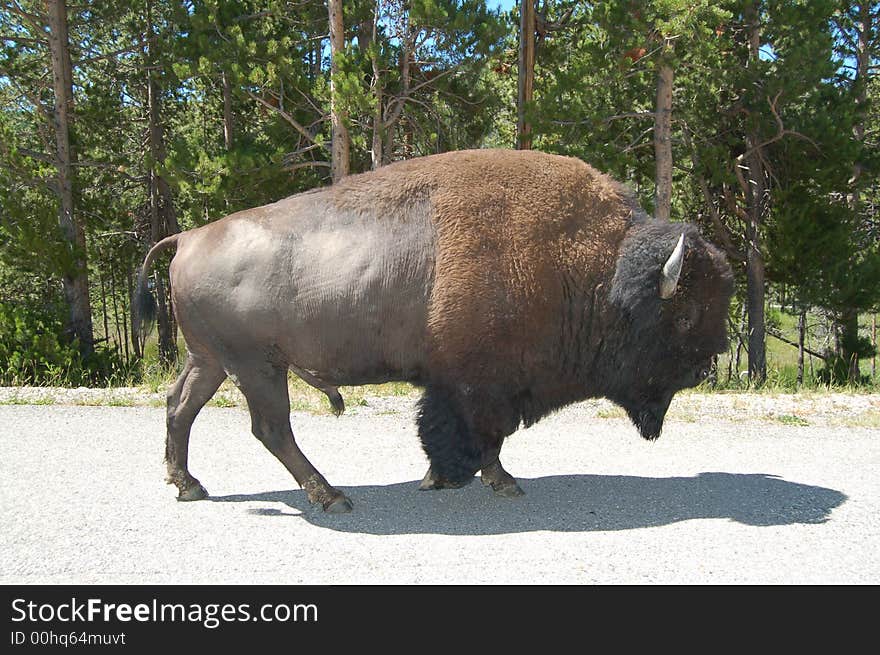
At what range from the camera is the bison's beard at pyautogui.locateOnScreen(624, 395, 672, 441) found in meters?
5.14

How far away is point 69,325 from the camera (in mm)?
15188

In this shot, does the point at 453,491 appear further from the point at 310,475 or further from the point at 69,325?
the point at 69,325

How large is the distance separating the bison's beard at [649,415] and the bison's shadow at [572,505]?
1.53 feet

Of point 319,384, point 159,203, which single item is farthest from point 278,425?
point 159,203

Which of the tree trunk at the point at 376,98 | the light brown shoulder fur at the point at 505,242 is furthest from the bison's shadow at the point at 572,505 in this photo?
the tree trunk at the point at 376,98

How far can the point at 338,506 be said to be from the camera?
4984 millimetres

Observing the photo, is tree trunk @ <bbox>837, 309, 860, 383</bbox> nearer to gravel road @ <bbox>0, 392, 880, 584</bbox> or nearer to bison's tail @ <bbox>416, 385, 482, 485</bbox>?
gravel road @ <bbox>0, 392, 880, 584</bbox>

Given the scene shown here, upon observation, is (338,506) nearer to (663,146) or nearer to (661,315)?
(661,315)

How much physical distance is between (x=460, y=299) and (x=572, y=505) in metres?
1.64

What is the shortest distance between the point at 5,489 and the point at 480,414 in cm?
362

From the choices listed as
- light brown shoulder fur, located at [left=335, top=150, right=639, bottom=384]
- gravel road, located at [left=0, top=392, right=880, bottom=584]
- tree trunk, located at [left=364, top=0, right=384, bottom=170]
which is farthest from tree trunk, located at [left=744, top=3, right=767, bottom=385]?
light brown shoulder fur, located at [left=335, top=150, right=639, bottom=384]

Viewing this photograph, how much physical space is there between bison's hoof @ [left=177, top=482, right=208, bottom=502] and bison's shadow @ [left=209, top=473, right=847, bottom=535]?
0.46 ft

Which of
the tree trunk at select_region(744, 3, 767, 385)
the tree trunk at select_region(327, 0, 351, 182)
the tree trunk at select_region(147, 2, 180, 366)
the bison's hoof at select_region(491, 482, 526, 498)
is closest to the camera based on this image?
the bison's hoof at select_region(491, 482, 526, 498)

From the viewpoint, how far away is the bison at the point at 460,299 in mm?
4754
